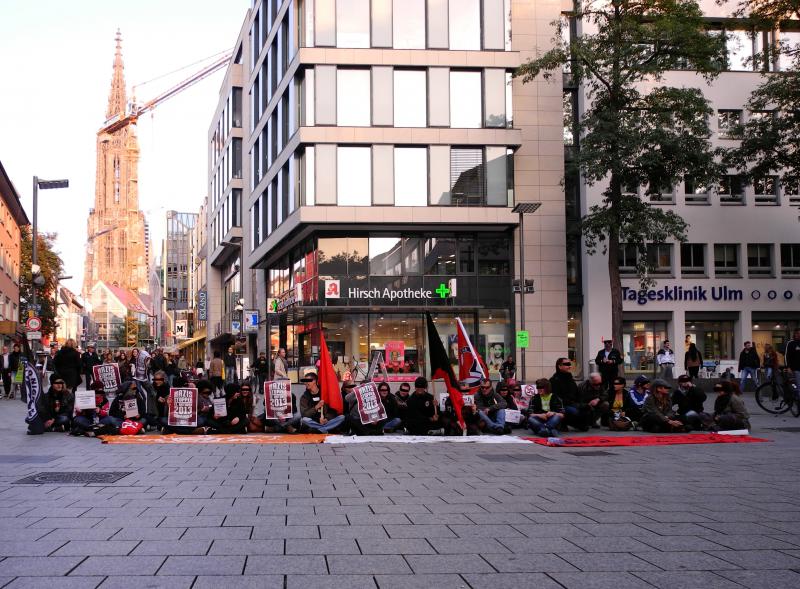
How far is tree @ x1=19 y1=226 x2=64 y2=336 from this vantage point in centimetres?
6372

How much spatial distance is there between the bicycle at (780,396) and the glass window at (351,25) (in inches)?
900

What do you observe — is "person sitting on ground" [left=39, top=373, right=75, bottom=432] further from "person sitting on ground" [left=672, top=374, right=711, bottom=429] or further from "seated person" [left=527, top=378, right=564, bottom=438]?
"person sitting on ground" [left=672, top=374, right=711, bottom=429]

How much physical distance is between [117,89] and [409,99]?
505ft

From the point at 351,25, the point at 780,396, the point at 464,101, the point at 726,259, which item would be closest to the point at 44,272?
the point at 351,25

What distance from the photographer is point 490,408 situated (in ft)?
58.1

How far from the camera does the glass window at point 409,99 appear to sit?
36812 mm

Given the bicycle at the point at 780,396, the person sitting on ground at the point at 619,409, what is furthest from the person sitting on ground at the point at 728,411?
the bicycle at the point at 780,396

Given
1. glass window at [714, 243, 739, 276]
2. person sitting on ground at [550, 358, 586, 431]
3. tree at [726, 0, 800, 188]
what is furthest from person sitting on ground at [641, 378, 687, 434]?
glass window at [714, 243, 739, 276]

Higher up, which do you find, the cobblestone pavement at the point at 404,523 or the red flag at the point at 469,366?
the red flag at the point at 469,366

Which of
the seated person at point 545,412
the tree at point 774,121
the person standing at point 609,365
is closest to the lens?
the seated person at point 545,412

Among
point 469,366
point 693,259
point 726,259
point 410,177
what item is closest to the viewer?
point 469,366

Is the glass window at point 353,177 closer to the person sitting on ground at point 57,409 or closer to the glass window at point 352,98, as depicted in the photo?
the glass window at point 352,98

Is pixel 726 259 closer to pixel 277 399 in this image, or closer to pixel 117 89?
pixel 277 399

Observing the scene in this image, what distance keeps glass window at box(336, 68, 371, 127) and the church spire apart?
148 m
